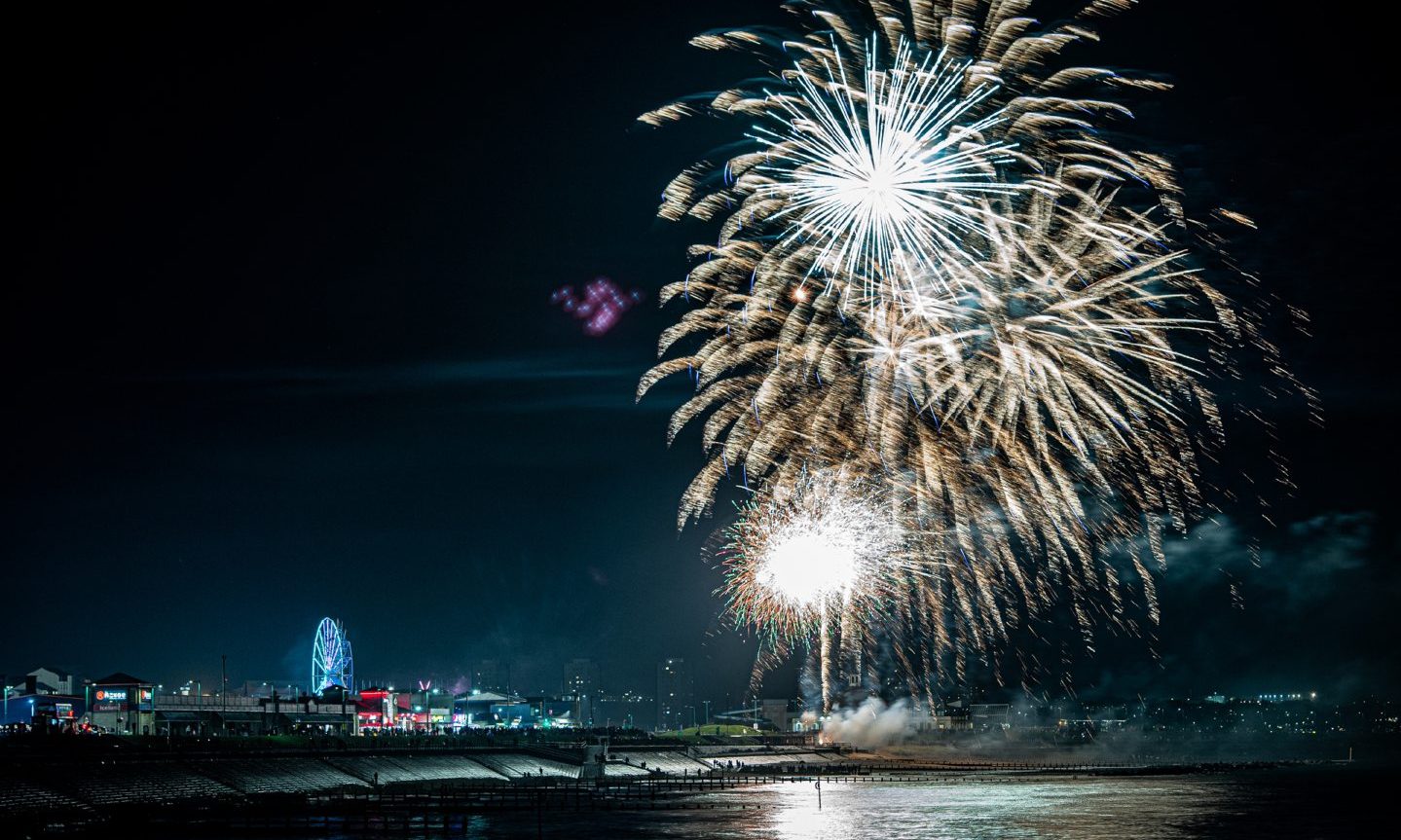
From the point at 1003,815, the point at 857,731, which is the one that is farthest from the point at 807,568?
the point at 857,731

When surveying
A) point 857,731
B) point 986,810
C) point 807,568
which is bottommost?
A: point 857,731

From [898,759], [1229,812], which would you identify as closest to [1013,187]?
[1229,812]

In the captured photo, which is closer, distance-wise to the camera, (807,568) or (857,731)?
(807,568)

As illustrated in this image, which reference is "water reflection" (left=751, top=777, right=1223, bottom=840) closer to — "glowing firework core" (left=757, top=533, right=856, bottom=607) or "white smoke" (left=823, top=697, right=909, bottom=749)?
"glowing firework core" (left=757, top=533, right=856, bottom=607)

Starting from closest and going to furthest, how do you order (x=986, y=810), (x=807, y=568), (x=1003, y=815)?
(x=807, y=568)
(x=1003, y=815)
(x=986, y=810)

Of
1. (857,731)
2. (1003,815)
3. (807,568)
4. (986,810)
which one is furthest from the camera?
(857,731)

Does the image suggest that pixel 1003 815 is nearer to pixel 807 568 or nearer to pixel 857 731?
pixel 807 568

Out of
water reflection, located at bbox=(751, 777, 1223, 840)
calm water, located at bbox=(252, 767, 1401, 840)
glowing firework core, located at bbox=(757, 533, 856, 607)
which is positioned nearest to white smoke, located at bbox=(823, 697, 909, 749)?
calm water, located at bbox=(252, 767, 1401, 840)

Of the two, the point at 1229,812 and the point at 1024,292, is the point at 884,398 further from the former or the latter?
the point at 1229,812

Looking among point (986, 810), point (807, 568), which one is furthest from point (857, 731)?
point (807, 568)

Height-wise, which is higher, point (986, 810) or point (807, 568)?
point (807, 568)

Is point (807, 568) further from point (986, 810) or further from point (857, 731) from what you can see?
point (857, 731)
